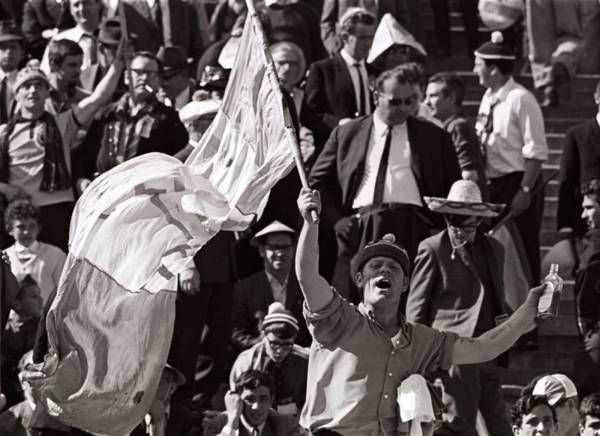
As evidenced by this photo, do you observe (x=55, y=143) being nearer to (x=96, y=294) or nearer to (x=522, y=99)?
(x=522, y=99)

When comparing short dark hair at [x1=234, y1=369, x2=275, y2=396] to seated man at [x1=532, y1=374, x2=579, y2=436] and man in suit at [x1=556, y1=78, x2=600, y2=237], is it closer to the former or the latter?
seated man at [x1=532, y1=374, x2=579, y2=436]

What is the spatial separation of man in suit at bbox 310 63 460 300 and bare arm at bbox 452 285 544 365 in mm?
4335

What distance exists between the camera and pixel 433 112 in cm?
1995

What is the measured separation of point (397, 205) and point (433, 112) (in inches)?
89.8

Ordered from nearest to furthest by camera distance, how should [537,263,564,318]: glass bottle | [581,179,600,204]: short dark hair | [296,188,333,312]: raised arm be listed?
[296,188,333,312]: raised arm, [537,263,564,318]: glass bottle, [581,179,600,204]: short dark hair

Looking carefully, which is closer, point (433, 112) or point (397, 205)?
point (397, 205)

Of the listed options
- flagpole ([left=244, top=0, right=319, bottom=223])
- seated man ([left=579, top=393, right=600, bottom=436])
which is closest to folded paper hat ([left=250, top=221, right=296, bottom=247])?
seated man ([left=579, top=393, right=600, bottom=436])

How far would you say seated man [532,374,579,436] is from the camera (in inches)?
575

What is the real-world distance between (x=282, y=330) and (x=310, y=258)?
15.0ft

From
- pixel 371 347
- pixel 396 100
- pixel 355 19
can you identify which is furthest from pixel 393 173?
pixel 371 347

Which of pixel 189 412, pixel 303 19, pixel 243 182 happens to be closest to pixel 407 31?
pixel 303 19

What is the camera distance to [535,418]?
14.6m

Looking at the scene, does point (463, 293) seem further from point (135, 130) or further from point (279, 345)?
point (135, 130)

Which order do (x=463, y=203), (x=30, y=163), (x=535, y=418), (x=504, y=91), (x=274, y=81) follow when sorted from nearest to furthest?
(x=274, y=81) < (x=535, y=418) < (x=463, y=203) < (x=30, y=163) < (x=504, y=91)
